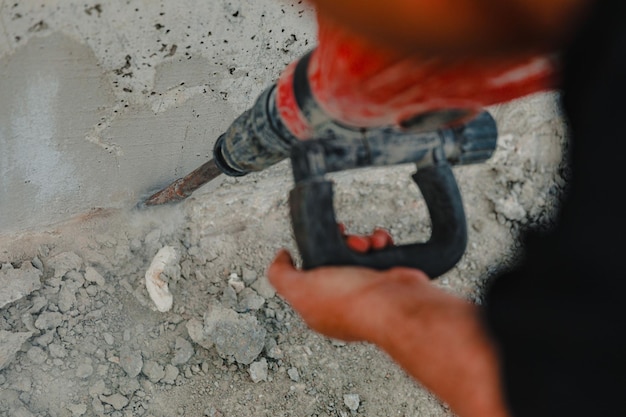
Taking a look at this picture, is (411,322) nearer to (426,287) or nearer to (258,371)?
(426,287)

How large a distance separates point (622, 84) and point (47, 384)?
137 cm

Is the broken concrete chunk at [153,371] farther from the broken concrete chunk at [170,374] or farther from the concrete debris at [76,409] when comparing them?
the concrete debris at [76,409]

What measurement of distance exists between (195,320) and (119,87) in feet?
2.15

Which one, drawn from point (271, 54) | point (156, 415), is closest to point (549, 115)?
point (271, 54)

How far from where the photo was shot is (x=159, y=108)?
4.14ft

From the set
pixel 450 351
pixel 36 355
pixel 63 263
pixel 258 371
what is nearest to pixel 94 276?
pixel 63 263

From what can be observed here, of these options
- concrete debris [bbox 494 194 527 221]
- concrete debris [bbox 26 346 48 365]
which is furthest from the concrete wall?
concrete debris [bbox 494 194 527 221]

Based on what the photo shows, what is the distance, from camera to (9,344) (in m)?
1.37

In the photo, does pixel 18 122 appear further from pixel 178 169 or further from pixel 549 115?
pixel 549 115

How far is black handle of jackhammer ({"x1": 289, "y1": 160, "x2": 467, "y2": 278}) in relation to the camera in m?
0.75

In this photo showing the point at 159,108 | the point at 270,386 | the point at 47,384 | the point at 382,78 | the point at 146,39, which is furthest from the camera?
the point at 270,386

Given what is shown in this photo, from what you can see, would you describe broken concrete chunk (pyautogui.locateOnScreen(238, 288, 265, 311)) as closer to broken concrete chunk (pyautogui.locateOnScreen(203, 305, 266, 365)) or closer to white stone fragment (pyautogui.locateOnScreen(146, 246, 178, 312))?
broken concrete chunk (pyautogui.locateOnScreen(203, 305, 266, 365))

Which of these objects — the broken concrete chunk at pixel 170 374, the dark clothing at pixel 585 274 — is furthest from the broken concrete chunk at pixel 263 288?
the dark clothing at pixel 585 274

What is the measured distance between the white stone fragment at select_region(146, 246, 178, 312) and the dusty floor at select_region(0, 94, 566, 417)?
0.09 feet
